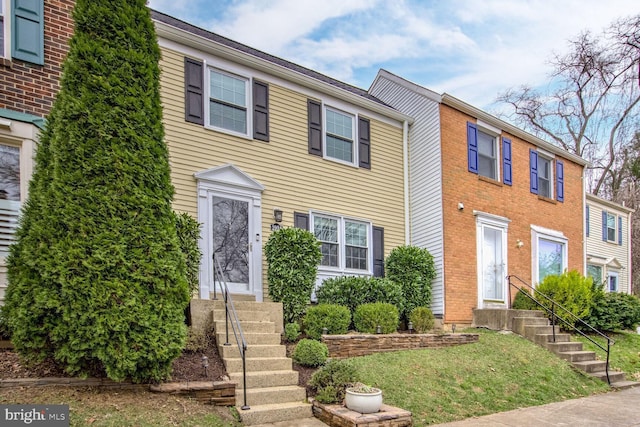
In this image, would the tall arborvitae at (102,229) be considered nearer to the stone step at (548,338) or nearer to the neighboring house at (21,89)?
the neighboring house at (21,89)

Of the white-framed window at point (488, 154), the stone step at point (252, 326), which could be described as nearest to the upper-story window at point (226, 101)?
the stone step at point (252, 326)

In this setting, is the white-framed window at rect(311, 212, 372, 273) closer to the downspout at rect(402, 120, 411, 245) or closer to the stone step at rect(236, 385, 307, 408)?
the downspout at rect(402, 120, 411, 245)

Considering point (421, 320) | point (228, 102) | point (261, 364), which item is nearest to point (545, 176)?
point (421, 320)

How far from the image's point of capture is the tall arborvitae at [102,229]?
4855 mm

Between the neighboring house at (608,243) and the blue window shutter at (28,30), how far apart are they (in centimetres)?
1899

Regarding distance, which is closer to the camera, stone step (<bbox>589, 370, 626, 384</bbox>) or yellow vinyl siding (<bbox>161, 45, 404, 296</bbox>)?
yellow vinyl siding (<bbox>161, 45, 404, 296</bbox>)

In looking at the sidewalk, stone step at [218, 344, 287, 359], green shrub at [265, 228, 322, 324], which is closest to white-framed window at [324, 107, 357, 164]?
green shrub at [265, 228, 322, 324]

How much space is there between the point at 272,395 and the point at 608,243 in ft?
63.5

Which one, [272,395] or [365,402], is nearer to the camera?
[365,402]

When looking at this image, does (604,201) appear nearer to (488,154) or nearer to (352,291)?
(488,154)

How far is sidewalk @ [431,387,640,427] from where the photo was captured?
6.16m

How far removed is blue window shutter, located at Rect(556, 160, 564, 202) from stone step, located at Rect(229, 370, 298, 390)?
12.0m

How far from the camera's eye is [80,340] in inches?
190

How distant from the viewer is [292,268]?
8.69 metres
